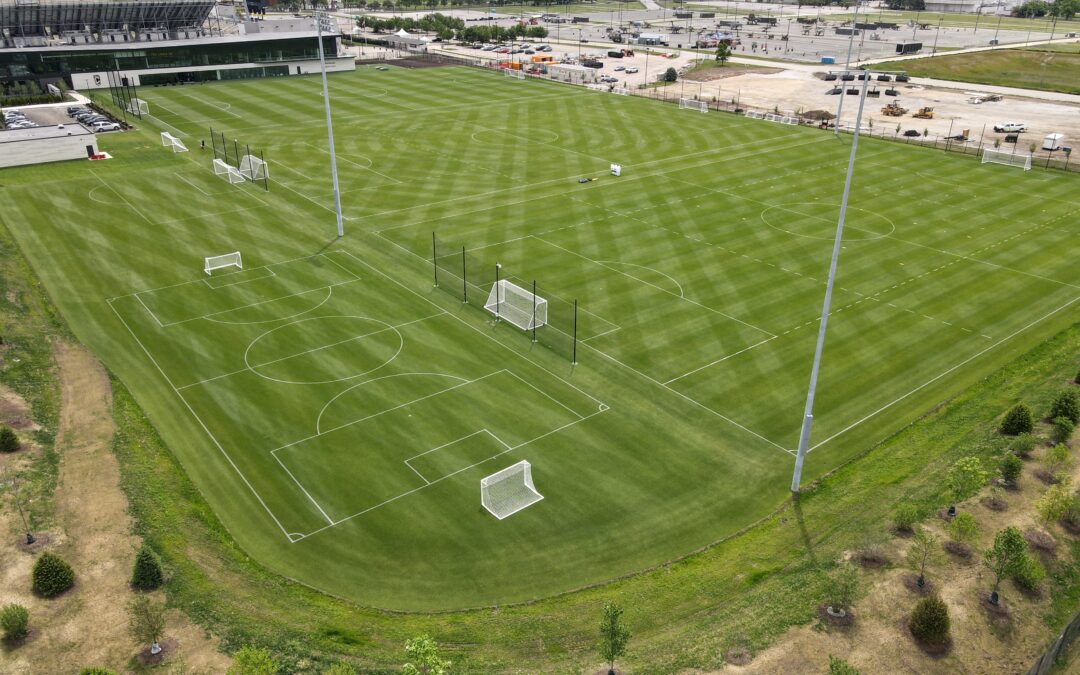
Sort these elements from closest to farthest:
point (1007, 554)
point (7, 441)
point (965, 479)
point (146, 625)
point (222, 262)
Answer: point (146, 625) → point (1007, 554) → point (965, 479) → point (7, 441) → point (222, 262)

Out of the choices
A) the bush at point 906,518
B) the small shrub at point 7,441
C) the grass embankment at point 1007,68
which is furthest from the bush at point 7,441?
the grass embankment at point 1007,68

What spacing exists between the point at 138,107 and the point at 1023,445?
110 metres

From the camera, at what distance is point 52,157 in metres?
77.2

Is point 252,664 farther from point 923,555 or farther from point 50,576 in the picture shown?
point 923,555

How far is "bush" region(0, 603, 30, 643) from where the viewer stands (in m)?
21.7

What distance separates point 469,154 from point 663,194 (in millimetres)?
24652

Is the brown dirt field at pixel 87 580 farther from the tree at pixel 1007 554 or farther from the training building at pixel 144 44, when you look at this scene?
the training building at pixel 144 44

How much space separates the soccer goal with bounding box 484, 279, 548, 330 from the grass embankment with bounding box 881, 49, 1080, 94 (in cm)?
14060

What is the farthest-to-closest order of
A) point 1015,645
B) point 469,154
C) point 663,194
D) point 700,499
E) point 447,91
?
point 447,91 → point 469,154 → point 663,194 → point 700,499 → point 1015,645

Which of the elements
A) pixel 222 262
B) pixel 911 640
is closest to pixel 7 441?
pixel 222 262

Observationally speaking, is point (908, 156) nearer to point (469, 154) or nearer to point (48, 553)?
point (469, 154)

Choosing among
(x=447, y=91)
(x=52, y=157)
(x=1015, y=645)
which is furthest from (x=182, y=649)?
(x=447, y=91)

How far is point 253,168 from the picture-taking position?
73125 mm

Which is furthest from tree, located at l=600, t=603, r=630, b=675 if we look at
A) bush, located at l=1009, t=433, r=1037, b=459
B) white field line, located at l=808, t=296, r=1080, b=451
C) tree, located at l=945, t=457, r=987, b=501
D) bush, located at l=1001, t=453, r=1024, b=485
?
bush, located at l=1009, t=433, r=1037, b=459
